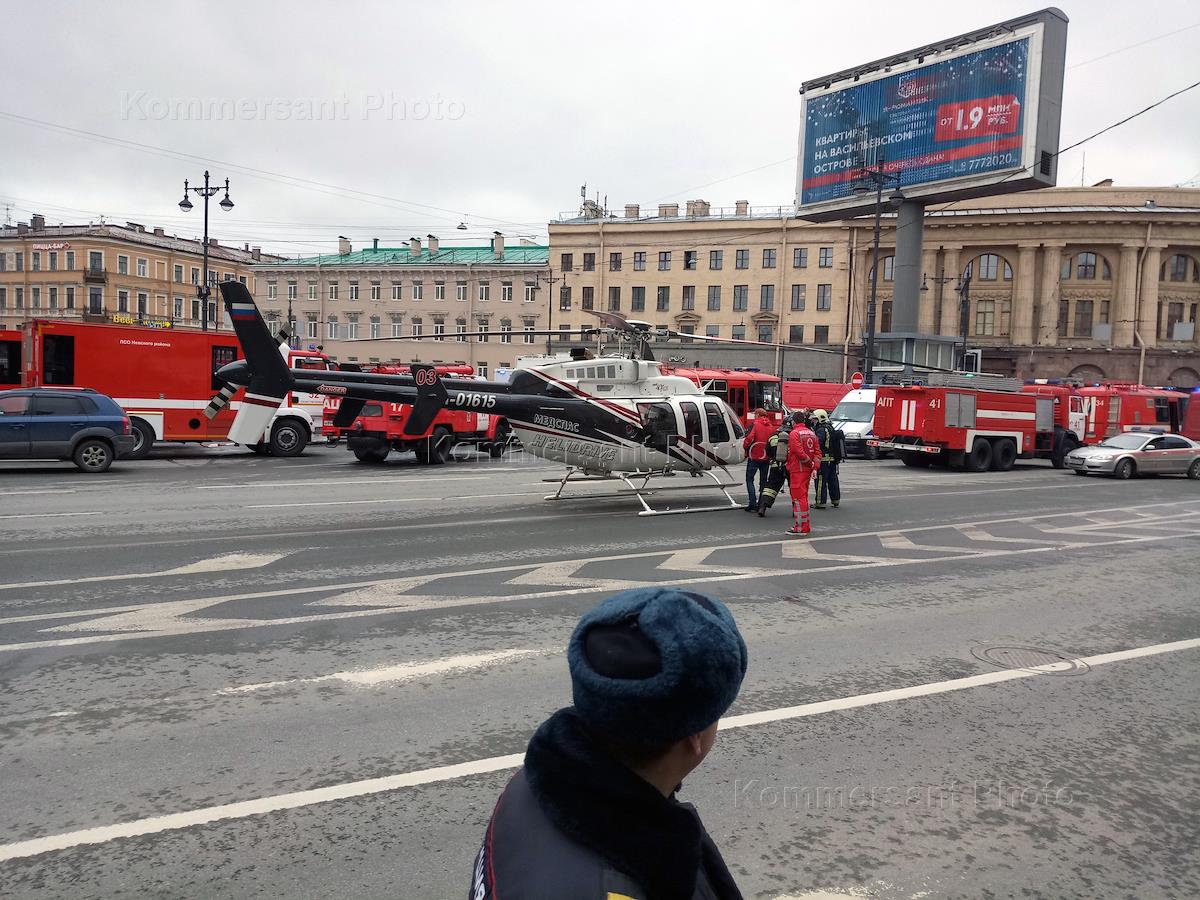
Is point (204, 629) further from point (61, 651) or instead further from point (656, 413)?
point (656, 413)

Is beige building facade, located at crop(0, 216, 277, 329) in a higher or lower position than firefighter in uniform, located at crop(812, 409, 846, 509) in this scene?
higher

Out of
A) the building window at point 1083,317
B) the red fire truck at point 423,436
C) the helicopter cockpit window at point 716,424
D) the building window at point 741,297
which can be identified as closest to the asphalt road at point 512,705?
the helicopter cockpit window at point 716,424

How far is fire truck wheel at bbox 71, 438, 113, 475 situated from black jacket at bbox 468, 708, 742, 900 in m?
19.7

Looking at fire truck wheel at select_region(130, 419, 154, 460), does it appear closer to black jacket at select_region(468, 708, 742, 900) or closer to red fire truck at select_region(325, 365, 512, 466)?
red fire truck at select_region(325, 365, 512, 466)

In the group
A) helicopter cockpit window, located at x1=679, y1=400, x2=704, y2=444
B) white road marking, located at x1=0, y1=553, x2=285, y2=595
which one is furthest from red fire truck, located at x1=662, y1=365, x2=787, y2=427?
white road marking, located at x1=0, y1=553, x2=285, y2=595

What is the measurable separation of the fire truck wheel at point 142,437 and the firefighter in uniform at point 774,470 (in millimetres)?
16044

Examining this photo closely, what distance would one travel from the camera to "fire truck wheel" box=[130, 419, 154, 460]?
21.6 metres

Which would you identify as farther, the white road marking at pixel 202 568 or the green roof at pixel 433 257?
the green roof at pixel 433 257

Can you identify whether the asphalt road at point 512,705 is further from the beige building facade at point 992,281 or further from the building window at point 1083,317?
the building window at point 1083,317

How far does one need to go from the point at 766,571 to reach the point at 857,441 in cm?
1987

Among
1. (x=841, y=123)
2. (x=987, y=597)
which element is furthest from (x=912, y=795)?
(x=841, y=123)

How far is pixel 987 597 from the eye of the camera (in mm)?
8812

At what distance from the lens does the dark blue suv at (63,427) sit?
17312 mm

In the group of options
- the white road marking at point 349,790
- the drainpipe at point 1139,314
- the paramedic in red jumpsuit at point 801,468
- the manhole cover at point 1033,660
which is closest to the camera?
the white road marking at point 349,790
